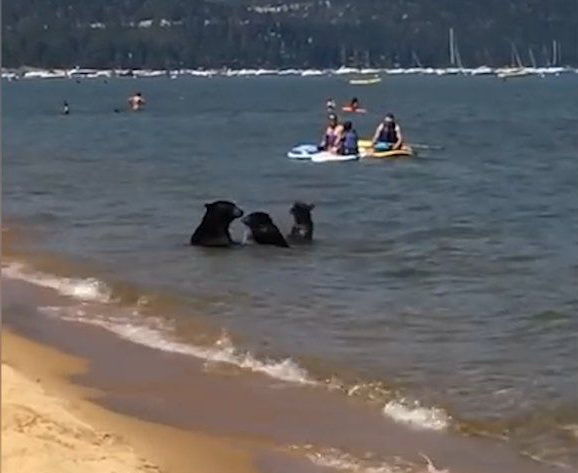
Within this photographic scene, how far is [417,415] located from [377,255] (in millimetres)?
8520

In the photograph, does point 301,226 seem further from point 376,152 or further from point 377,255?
point 376,152

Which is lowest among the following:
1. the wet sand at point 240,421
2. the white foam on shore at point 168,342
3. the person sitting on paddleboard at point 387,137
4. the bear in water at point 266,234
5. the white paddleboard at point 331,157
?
the white paddleboard at point 331,157

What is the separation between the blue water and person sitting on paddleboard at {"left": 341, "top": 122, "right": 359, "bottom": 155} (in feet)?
1.20

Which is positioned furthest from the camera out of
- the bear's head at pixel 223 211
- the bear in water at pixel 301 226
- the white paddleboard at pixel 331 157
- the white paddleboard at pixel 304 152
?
the white paddleboard at pixel 304 152

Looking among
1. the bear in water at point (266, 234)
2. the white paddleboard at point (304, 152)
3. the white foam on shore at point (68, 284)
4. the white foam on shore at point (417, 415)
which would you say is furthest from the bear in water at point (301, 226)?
the white paddleboard at point (304, 152)

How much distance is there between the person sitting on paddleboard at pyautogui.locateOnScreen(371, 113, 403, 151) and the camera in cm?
3142

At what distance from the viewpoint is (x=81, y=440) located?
6.97 m

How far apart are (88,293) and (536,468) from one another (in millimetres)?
6787

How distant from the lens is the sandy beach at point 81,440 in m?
6.27

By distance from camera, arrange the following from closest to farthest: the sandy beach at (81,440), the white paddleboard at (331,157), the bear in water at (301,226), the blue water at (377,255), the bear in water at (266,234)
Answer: the sandy beach at (81,440) → the blue water at (377,255) → the bear in water at (266,234) → the bear in water at (301,226) → the white paddleboard at (331,157)

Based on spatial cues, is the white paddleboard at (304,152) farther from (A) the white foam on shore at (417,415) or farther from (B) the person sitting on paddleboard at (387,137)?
(A) the white foam on shore at (417,415)

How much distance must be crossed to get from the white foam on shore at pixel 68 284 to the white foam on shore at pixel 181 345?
869 mm

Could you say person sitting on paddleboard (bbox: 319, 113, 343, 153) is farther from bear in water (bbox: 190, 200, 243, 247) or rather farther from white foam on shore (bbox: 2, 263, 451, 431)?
white foam on shore (bbox: 2, 263, 451, 431)

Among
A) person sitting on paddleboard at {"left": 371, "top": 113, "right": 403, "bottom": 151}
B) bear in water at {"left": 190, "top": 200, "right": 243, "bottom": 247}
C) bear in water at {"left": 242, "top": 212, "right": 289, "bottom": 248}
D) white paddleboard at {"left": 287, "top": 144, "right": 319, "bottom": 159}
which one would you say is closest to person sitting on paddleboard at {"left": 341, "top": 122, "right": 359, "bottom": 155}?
person sitting on paddleboard at {"left": 371, "top": 113, "right": 403, "bottom": 151}
